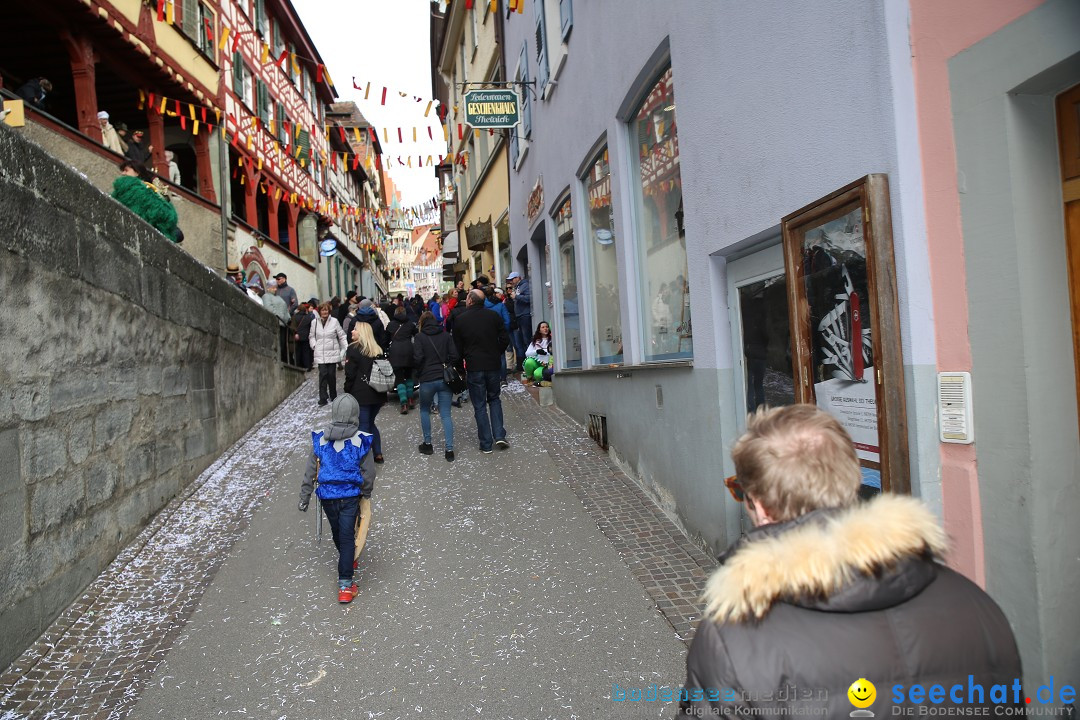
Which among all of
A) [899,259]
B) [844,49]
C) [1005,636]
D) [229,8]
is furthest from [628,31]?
[229,8]

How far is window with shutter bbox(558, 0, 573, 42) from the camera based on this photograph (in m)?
7.83

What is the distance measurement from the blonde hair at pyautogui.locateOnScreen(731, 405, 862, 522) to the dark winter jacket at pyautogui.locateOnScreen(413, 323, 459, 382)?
21.4ft

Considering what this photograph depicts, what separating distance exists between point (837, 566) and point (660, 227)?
4980mm

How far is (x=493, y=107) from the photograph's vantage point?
1188 centimetres

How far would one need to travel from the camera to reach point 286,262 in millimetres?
22344

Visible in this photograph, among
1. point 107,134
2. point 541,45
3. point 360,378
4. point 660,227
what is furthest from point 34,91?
point 660,227

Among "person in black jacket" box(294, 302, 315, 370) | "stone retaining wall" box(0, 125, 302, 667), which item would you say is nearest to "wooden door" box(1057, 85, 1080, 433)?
"stone retaining wall" box(0, 125, 302, 667)

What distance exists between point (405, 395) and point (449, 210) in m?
22.6

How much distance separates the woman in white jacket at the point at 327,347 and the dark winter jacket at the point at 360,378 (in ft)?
9.33

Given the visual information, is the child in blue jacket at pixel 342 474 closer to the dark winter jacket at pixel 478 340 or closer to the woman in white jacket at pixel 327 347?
the dark winter jacket at pixel 478 340

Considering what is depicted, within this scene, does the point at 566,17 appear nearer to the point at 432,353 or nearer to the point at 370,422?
the point at 432,353

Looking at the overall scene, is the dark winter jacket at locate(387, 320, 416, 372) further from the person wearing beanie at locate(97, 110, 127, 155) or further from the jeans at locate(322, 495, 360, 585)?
the person wearing beanie at locate(97, 110, 127, 155)

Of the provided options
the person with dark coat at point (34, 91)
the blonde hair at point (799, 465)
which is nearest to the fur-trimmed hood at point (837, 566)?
the blonde hair at point (799, 465)

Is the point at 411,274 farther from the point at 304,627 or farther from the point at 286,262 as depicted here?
the point at 304,627
